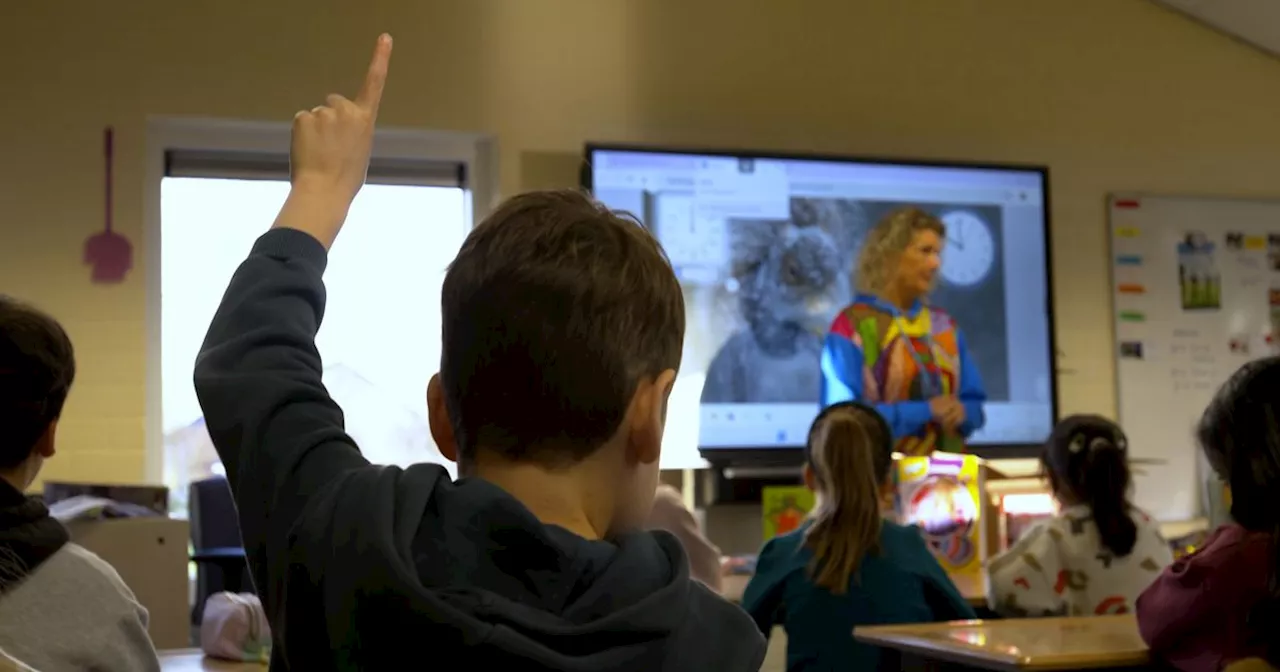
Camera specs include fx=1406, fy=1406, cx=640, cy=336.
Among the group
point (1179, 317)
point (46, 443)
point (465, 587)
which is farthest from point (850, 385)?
point (465, 587)

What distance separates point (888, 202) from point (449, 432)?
3.73 meters

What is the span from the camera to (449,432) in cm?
79

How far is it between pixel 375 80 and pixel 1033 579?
2716 millimetres

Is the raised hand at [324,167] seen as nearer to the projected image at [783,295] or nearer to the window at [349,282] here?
the window at [349,282]

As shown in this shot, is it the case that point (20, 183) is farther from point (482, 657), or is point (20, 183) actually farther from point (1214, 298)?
point (1214, 298)

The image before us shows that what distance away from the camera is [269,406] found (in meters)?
0.75

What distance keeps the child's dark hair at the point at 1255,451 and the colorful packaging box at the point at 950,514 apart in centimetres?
152

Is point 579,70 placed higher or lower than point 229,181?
higher

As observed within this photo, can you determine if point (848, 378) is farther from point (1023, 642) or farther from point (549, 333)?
point (549, 333)

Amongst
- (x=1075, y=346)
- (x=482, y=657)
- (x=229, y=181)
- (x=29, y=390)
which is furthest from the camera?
(x=1075, y=346)

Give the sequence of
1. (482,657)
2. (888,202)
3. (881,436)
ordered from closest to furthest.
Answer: (482,657), (881,436), (888,202)

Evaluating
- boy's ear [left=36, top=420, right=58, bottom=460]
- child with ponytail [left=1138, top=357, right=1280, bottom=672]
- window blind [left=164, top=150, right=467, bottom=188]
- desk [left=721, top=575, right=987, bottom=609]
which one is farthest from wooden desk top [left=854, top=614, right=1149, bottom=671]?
window blind [left=164, top=150, right=467, bottom=188]

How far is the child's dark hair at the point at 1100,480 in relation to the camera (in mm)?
3217

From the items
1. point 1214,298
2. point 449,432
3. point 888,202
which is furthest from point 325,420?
point 1214,298
